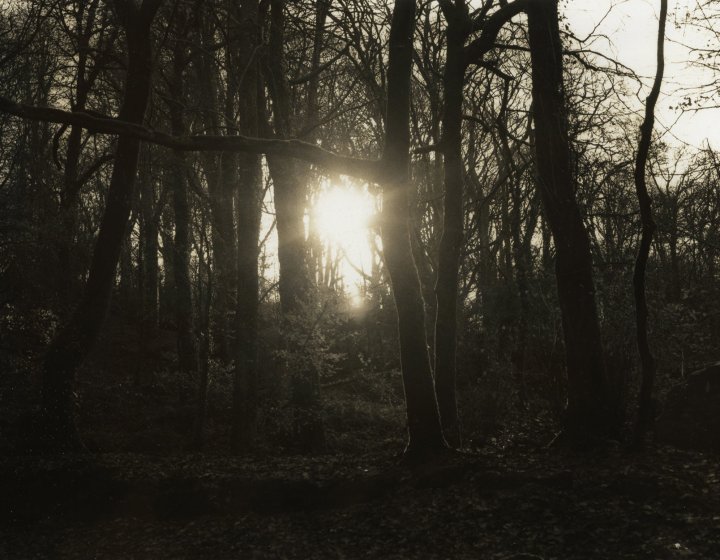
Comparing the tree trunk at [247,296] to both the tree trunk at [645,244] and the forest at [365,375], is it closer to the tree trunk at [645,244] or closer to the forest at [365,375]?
the forest at [365,375]

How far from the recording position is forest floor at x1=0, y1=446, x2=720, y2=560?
18.6 ft

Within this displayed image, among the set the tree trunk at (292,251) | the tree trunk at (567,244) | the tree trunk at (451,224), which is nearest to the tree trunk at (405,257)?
the tree trunk at (451,224)

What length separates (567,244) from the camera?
787cm

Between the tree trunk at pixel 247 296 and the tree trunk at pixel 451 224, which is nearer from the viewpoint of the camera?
the tree trunk at pixel 451 224

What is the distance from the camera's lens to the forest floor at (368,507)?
18.6 feet

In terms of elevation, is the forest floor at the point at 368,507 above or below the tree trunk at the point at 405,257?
below

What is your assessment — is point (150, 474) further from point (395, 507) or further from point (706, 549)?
point (706, 549)

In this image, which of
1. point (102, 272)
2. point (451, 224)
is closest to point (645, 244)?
point (451, 224)

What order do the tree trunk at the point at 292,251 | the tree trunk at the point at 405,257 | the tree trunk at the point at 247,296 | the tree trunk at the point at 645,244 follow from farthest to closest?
the tree trunk at the point at 292,251 < the tree trunk at the point at 247,296 < the tree trunk at the point at 405,257 < the tree trunk at the point at 645,244

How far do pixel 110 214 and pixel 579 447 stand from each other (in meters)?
Answer: 7.48

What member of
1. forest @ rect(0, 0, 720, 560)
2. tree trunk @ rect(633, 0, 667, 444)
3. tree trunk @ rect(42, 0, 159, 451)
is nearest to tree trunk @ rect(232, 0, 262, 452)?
forest @ rect(0, 0, 720, 560)

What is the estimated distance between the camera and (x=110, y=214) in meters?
10.1

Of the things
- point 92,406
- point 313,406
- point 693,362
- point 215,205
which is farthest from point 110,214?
point 693,362

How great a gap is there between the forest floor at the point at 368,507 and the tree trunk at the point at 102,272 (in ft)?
2.64
